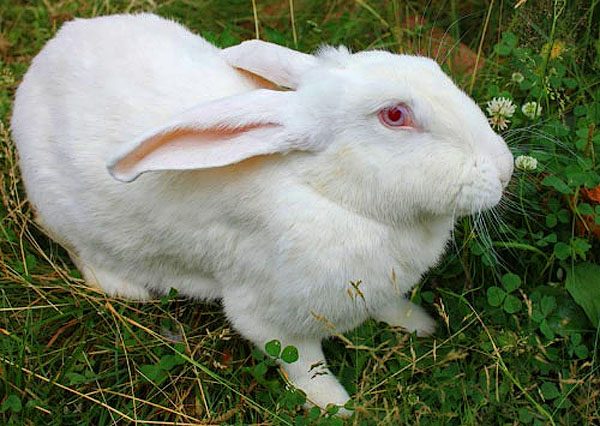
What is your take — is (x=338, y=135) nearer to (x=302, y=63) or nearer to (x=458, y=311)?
(x=302, y=63)

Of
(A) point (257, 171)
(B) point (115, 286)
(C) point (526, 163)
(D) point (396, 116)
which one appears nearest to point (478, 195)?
(D) point (396, 116)

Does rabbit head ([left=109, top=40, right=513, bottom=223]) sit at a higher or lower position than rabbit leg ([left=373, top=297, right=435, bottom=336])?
higher

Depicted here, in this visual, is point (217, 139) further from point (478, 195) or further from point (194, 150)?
point (478, 195)

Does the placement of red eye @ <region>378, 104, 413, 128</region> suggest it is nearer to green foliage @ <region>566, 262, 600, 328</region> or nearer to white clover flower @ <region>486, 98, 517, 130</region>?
white clover flower @ <region>486, 98, 517, 130</region>

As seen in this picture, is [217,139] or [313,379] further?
[313,379]

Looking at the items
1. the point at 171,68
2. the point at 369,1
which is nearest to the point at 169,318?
the point at 171,68

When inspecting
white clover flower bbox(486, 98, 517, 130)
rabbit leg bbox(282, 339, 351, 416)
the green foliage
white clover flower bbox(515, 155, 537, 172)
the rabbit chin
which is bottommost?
rabbit leg bbox(282, 339, 351, 416)

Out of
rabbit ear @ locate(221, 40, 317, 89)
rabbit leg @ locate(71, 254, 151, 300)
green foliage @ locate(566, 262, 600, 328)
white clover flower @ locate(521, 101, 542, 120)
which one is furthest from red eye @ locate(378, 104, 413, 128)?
rabbit leg @ locate(71, 254, 151, 300)
